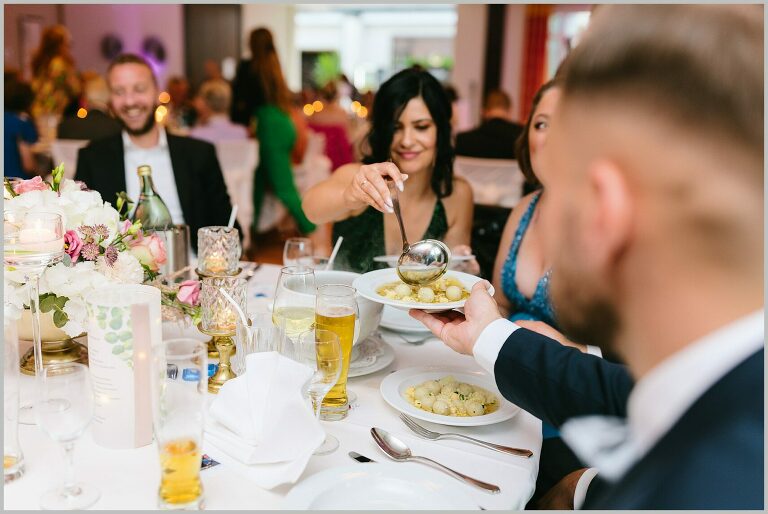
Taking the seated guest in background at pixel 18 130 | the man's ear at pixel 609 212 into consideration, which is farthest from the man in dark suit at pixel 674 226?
the seated guest in background at pixel 18 130

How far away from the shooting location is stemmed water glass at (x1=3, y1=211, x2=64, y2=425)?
1.28 m

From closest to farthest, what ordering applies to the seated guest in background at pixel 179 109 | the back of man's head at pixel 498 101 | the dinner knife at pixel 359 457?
the dinner knife at pixel 359 457 < the back of man's head at pixel 498 101 < the seated guest in background at pixel 179 109

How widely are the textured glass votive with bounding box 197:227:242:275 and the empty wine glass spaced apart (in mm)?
636

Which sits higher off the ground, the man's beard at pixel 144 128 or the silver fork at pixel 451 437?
the man's beard at pixel 144 128

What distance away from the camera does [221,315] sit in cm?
142

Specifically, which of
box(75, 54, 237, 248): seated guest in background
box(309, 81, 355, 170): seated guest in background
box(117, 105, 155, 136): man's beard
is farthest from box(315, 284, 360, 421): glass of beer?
box(309, 81, 355, 170): seated guest in background

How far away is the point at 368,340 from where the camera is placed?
168 centimetres

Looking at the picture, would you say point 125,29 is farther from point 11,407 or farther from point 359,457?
point 359,457

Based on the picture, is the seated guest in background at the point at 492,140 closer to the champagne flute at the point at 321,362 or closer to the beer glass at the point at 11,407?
the champagne flute at the point at 321,362

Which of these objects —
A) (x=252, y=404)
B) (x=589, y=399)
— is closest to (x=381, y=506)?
(x=252, y=404)

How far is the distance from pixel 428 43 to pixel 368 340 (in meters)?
17.5

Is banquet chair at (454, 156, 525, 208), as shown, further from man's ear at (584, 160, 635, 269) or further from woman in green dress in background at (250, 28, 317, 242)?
man's ear at (584, 160, 635, 269)

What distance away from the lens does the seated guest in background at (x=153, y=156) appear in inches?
124

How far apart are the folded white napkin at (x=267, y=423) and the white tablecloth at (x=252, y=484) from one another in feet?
0.12
